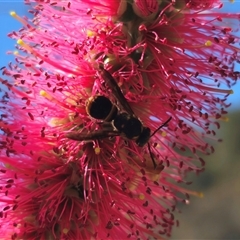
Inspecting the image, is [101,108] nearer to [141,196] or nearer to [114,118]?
[114,118]

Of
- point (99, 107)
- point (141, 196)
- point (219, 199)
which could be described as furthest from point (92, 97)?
point (219, 199)

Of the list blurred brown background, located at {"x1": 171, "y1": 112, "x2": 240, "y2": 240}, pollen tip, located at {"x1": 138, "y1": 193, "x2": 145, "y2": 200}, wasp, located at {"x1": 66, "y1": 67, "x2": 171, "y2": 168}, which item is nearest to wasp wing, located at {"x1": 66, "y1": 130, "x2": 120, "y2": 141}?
wasp, located at {"x1": 66, "y1": 67, "x2": 171, "y2": 168}

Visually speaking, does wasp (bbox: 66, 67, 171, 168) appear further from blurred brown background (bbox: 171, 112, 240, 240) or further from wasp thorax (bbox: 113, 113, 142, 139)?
blurred brown background (bbox: 171, 112, 240, 240)

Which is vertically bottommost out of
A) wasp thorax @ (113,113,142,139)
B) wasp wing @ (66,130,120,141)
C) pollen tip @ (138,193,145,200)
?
pollen tip @ (138,193,145,200)

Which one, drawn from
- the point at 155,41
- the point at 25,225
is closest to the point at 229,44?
the point at 155,41

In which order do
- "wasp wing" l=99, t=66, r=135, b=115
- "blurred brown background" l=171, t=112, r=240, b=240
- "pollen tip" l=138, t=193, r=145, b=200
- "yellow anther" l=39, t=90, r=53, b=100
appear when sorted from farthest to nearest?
1. "blurred brown background" l=171, t=112, r=240, b=240
2. "pollen tip" l=138, t=193, r=145, b=200
3. "yellow anther" l=39, t=90, r=53, b=100
4. "wasp wing" l=99, t=66, r=135, b=115

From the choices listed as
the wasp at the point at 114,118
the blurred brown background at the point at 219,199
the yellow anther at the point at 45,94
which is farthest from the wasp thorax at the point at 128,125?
the blurred brown background at the point at 219,199

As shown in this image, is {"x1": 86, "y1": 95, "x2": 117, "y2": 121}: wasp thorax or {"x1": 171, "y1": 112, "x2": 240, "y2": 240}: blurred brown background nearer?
{"x1": 86, "y1": 95, "x2": 117, "y2": 121}: wasp thorax

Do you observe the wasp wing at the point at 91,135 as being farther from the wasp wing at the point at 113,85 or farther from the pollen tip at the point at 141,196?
the pollen tip at the point at 141,196
